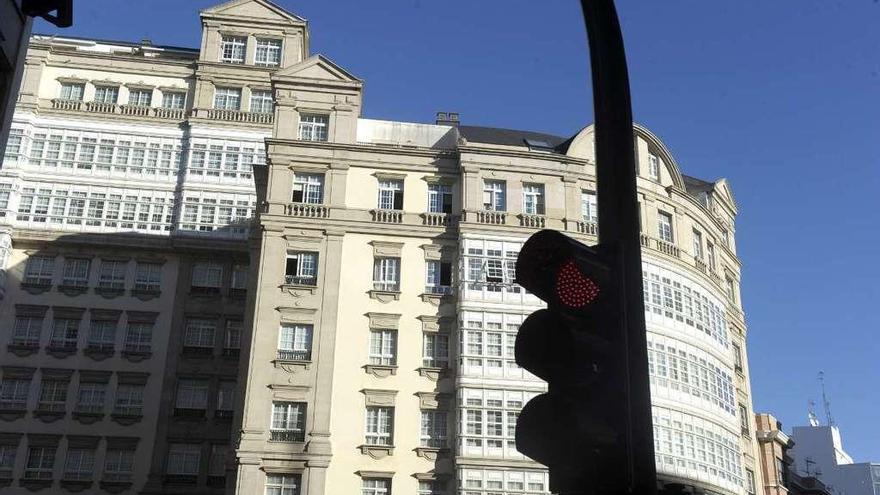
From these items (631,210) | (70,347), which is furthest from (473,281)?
(631,210)

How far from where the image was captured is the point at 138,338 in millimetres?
48406

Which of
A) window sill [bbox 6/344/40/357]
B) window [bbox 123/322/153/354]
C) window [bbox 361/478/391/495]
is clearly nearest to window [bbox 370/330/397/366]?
window [bbox 361/478/391/495]

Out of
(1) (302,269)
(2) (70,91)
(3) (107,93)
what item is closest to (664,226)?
(1) (302,269)

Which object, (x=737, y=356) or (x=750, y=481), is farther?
(x=737, y=356)

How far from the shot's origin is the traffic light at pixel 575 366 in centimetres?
407

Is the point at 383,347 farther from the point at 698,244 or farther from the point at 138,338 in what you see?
the point at 698,244

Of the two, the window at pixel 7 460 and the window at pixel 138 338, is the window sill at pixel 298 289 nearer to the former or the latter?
the window at pixel 138 338

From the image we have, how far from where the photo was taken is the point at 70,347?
47.7m

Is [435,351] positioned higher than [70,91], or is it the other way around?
[70,91]

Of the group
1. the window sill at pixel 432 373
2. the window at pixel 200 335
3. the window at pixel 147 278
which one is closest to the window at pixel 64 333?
the window at pixel 147 278

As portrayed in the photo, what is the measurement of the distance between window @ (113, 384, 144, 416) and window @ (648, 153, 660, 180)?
27.5 metres

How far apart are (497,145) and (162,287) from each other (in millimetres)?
19913

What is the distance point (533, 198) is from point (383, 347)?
9.49 meters

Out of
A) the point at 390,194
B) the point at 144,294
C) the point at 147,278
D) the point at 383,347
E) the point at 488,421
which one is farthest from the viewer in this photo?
the point at 147,278
